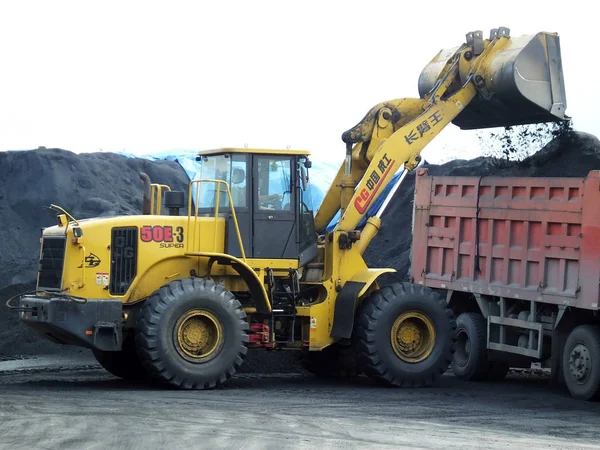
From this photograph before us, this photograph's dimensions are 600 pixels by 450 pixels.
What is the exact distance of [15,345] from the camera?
17406 mm

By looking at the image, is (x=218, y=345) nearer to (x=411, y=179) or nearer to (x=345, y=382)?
(x=345, y=382)

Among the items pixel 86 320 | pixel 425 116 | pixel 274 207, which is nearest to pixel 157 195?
pixel 274 207

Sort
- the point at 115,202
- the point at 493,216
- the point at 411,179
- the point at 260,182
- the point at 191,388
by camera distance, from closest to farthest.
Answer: the point at 191,388 < the point at 260,182 < the point at 493,216 < the point at 411,179 < the point at 115,202

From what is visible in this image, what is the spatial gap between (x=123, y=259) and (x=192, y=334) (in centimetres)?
116

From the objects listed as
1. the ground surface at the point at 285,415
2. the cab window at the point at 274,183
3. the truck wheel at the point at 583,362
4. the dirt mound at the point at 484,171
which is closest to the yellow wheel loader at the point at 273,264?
the cab window at the point at 274,183

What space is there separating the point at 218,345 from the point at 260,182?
2.05m

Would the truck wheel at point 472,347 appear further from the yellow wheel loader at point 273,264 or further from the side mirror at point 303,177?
the side mirror at point 303,177

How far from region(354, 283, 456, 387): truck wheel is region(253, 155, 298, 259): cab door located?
3.99 feet

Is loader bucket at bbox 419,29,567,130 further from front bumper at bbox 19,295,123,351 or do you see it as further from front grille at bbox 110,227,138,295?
front bumper at bbox 19,295,123,351

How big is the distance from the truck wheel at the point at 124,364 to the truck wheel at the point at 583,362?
16.6 ft

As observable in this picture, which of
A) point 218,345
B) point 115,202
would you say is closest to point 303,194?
point 218,345

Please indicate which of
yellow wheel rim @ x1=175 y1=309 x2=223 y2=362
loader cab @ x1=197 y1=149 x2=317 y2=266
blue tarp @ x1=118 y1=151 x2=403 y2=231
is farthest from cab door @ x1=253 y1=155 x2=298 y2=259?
blue tarp @ x1=118 y1=151 x2=403 y2=231

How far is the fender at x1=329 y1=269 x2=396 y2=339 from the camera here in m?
13.8

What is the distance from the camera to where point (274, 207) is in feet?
45.3
